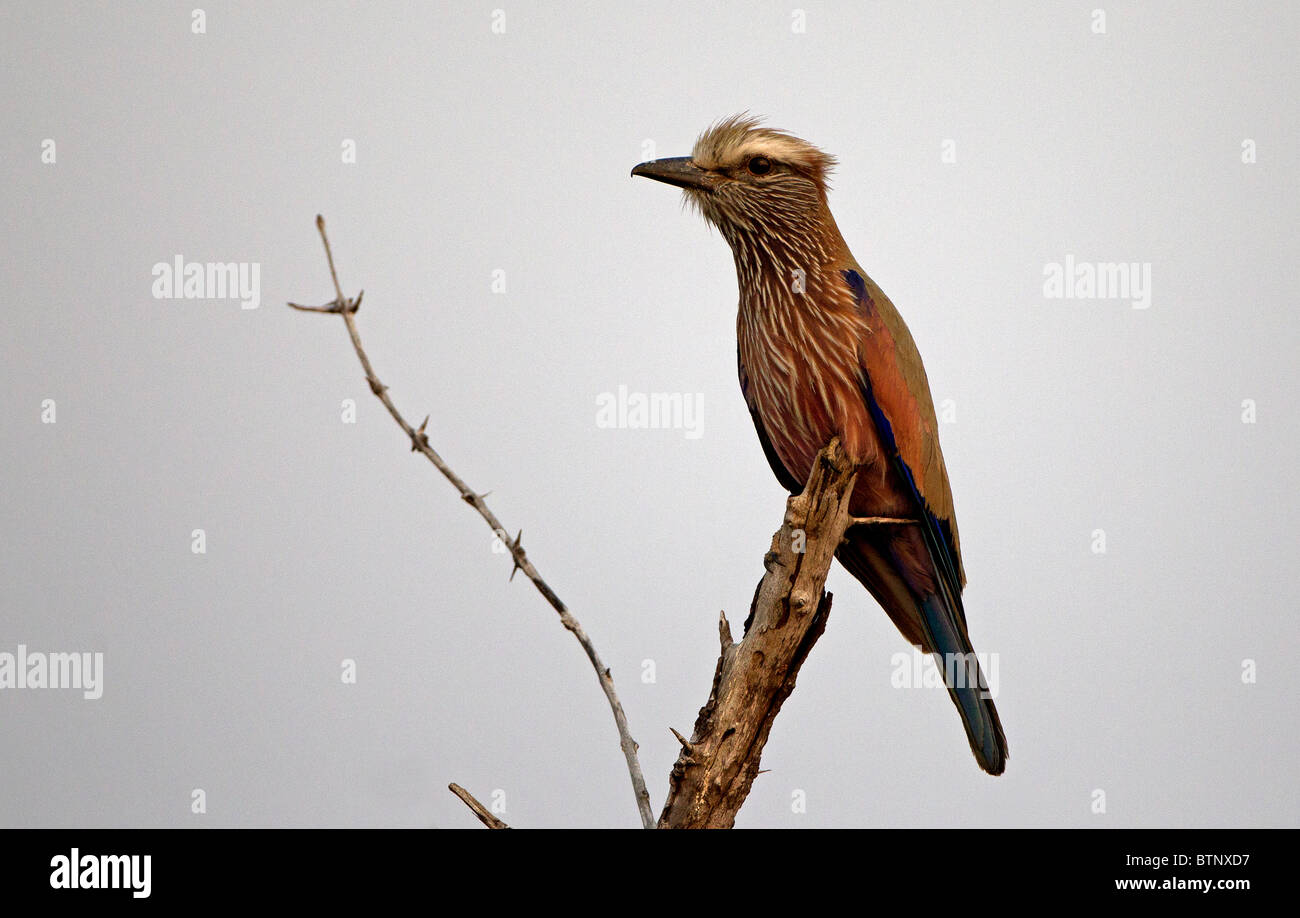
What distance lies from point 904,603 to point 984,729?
56 cm

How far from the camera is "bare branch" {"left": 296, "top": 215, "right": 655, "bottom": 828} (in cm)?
220

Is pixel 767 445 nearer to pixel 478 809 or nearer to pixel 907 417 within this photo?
pixel 907 417

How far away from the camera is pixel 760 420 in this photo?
14.6 ft

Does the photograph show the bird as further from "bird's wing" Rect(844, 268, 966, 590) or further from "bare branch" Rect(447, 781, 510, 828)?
"bare branch" Rect(447, 781, 510, 828)

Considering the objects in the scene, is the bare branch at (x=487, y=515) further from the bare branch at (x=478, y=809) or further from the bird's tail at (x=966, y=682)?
the bird's tail at (x=966, y=682)

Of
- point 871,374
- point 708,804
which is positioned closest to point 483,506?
point 708,804

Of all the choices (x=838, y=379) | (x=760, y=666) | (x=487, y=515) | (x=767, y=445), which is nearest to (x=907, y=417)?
(x=838, y=379)

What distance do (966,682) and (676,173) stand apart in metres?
2.27

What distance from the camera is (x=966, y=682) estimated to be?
415 centimetres

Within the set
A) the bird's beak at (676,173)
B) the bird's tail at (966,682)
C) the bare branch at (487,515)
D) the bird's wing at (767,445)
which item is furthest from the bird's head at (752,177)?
the bare branch at (487,515)
